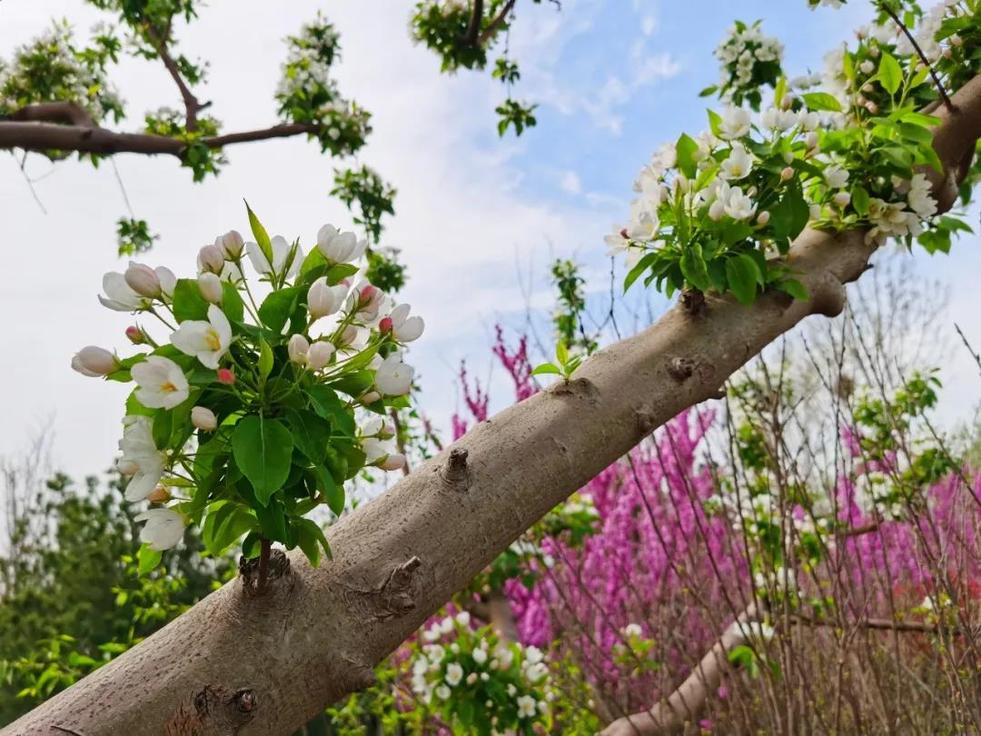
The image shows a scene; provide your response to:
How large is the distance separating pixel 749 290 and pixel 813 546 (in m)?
2.33

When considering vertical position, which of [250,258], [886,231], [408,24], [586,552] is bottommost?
[250,258]

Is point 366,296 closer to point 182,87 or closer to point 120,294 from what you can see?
point 120,294

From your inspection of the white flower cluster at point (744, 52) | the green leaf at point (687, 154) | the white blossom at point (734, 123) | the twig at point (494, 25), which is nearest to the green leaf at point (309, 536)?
the green leaf at point (687, 154)

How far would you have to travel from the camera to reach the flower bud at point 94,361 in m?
0.96

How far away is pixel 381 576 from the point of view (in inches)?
43.4

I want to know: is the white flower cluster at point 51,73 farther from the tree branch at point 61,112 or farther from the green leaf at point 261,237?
the green leaf at point 261,237

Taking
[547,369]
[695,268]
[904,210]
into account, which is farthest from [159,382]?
[904,210]

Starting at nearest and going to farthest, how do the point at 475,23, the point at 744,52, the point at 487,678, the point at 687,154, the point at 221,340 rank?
the point at 221,340 → the point at 687,154 → the point at 487,678 → the point at 744,52 → the point at 475,23

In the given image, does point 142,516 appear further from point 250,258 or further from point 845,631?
point 845,631

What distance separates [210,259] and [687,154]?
49.9 inches

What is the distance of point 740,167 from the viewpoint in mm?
1812

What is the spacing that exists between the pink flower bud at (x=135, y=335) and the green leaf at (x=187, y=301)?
62 millimetres

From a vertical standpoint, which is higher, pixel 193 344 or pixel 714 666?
pixel 193 344

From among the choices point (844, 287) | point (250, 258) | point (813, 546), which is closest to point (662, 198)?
point (844, 287)
